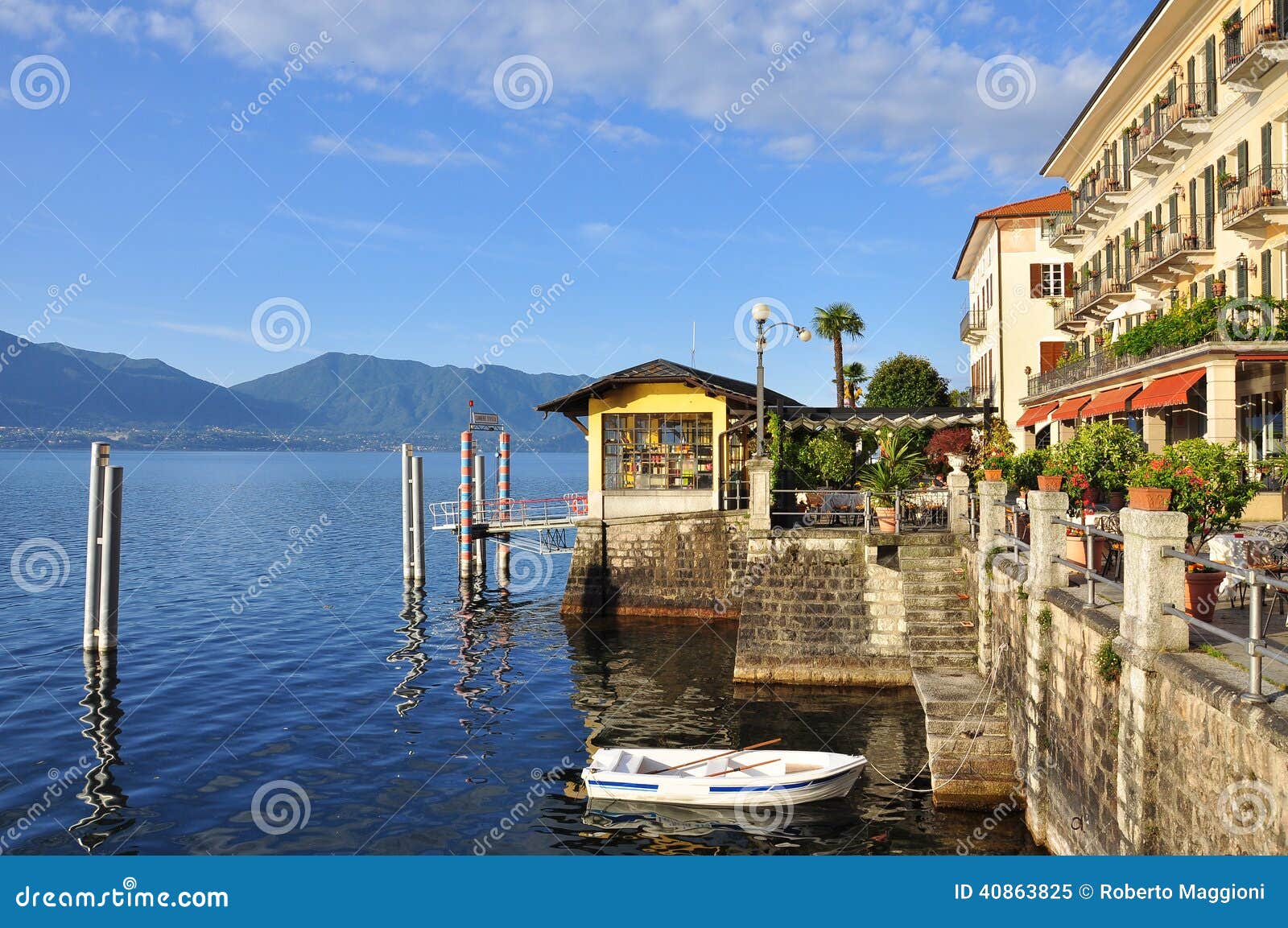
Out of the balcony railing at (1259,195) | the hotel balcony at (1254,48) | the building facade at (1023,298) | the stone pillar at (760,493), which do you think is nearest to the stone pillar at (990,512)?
the stone pillar at (760,493)

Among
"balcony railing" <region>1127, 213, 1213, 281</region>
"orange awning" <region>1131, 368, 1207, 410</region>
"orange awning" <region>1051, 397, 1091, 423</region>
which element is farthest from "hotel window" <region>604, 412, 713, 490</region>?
"balcony railing" <region>1127, 213, 1213, 281</region>

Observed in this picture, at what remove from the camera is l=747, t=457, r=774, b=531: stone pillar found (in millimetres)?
21531

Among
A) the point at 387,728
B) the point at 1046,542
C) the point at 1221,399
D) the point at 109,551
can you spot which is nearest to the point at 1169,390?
the point at 1221,399

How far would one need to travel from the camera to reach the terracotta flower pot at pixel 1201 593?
9.49m

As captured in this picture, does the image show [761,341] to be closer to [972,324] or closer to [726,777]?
[726,777]

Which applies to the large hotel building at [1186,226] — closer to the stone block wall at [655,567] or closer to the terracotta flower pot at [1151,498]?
the stone block wall at [655,567]

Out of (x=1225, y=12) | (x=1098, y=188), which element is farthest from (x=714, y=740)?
(x=1098, y=188)

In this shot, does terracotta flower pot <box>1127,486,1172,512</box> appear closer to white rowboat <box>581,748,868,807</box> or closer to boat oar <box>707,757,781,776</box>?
white rowboat <box>581,748,868,807</box>

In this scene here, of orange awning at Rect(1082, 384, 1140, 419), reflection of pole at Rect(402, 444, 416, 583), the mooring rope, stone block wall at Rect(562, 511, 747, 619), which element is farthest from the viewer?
reflection of pole at Rect(402, 444, 416, 583)

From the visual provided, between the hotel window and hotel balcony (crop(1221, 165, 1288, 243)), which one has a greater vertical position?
hotel balcony (crop(1221, 165, 1288, 243))

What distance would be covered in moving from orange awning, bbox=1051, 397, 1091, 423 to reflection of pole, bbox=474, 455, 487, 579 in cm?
2098

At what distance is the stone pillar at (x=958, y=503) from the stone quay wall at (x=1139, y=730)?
302 inches

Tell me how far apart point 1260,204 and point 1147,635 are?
776 inches

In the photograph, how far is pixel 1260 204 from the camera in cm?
2205
